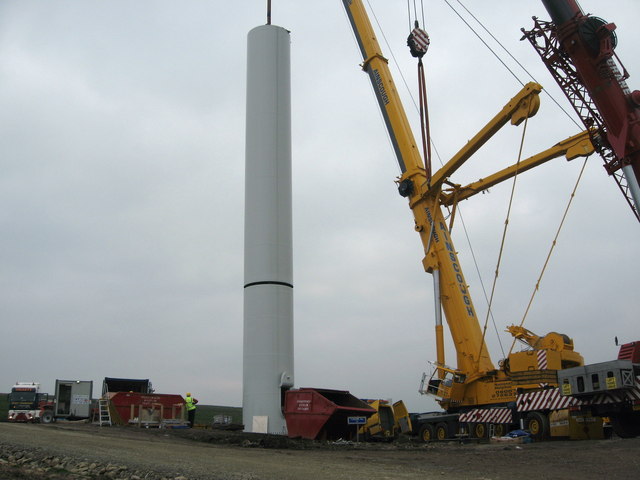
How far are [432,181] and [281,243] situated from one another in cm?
720

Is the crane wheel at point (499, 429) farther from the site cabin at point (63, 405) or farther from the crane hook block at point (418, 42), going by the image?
the site cabin at point (63, 405)

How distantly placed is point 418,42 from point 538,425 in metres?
16.7

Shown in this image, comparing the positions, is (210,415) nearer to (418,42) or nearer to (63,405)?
(63,405)

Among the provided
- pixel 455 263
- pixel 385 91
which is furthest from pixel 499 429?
pixel 385 91

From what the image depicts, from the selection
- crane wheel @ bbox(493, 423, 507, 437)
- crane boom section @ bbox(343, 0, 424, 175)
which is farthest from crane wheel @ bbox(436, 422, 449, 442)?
crane boom section @ bbox(343, 0, 424, 175)

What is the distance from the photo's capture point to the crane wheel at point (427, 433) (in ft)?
69.7

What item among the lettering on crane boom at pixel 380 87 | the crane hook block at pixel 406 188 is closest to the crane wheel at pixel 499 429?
the crane hook block at pixel 406 188

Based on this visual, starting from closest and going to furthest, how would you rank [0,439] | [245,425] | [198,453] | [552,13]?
1. [198,453]
2. [0,439]
3. [245,425]
4. [552,13]

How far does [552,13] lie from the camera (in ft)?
69.6

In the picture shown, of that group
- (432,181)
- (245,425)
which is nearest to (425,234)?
(432,181)

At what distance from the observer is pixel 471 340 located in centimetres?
2125

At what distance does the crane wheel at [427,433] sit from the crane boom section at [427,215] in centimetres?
242

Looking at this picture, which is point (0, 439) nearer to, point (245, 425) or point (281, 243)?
point (245, 425)

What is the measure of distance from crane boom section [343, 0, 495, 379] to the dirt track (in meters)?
5.89
